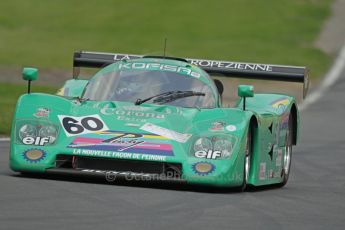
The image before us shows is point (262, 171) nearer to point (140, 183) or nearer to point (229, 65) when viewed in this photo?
point (140, 183)

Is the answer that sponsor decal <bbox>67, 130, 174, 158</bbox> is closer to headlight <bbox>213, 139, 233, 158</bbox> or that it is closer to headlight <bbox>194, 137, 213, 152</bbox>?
headlight <bbox>194, 137, 213, 152</bbox>

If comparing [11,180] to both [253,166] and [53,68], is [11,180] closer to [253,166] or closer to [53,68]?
[253,166]

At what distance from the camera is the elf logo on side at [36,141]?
33.5ft

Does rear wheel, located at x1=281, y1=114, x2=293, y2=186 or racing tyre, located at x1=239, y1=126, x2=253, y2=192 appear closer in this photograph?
racing tyre, located at x1=239, y1=126, x2=253, y2=192

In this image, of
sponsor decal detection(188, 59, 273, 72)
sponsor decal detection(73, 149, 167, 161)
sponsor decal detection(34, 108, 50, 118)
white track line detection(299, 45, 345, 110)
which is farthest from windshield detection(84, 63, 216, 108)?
white track line detection(299, 45, 345, 110)

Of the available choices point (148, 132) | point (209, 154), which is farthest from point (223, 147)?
point (148, 132)

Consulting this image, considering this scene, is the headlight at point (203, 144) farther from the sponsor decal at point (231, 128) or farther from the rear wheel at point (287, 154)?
the rear wheel at point (287, 154)

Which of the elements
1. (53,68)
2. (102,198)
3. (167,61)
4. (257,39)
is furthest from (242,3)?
(102,198)

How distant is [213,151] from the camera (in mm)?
10133

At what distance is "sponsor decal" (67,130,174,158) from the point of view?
9.96 meters

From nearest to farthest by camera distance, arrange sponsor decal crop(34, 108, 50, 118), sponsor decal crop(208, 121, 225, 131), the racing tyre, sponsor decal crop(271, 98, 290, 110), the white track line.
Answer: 1. sponsor decal crop(208, 121, 225, 131)
2. sponsor decal crop(34, 108, 50, 118)
3. the racing tyre
4. sponsor decal crop(271, 98, 290, 110)
5. the white track line

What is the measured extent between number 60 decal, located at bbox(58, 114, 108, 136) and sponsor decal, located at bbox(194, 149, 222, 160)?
82cm

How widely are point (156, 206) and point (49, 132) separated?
1847mm

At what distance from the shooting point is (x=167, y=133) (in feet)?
33.3
